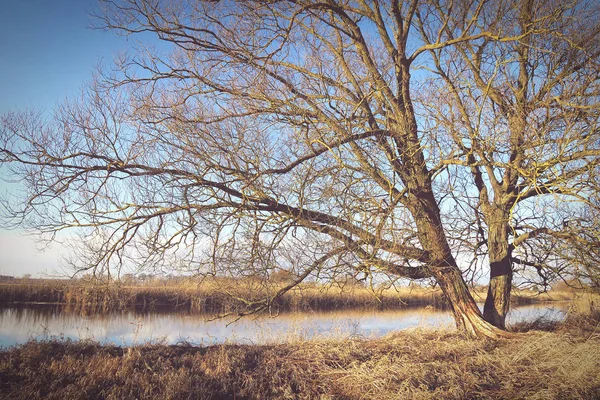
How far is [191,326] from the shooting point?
47.2 ft

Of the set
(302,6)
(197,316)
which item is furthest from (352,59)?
(197,316)

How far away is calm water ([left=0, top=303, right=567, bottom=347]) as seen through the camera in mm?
9070

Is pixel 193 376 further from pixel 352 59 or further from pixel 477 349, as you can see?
pixel 352 59

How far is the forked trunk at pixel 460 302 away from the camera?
8281mm

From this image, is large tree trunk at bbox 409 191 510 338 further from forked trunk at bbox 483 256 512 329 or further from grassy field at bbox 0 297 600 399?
grassy field at bbox 0 297 600 399

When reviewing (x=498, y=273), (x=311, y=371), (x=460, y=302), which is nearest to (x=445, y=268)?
(x=460, y=302)

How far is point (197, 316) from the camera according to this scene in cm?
1719

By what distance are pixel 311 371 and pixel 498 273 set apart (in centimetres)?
527

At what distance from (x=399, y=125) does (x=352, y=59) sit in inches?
82.3

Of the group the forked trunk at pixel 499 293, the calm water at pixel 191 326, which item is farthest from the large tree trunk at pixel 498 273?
the calm water at pixel 191 326

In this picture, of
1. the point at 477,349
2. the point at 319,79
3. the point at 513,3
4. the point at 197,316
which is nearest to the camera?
the point at 477,349

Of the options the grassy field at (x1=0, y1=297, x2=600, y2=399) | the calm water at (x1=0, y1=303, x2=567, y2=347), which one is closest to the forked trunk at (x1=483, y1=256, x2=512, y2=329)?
the calm water at (x1=0, y1=303, x2=567, y2=347)

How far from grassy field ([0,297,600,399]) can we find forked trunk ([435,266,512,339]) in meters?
1.09

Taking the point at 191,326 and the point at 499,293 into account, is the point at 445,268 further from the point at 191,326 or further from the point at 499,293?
the point at 191,326
